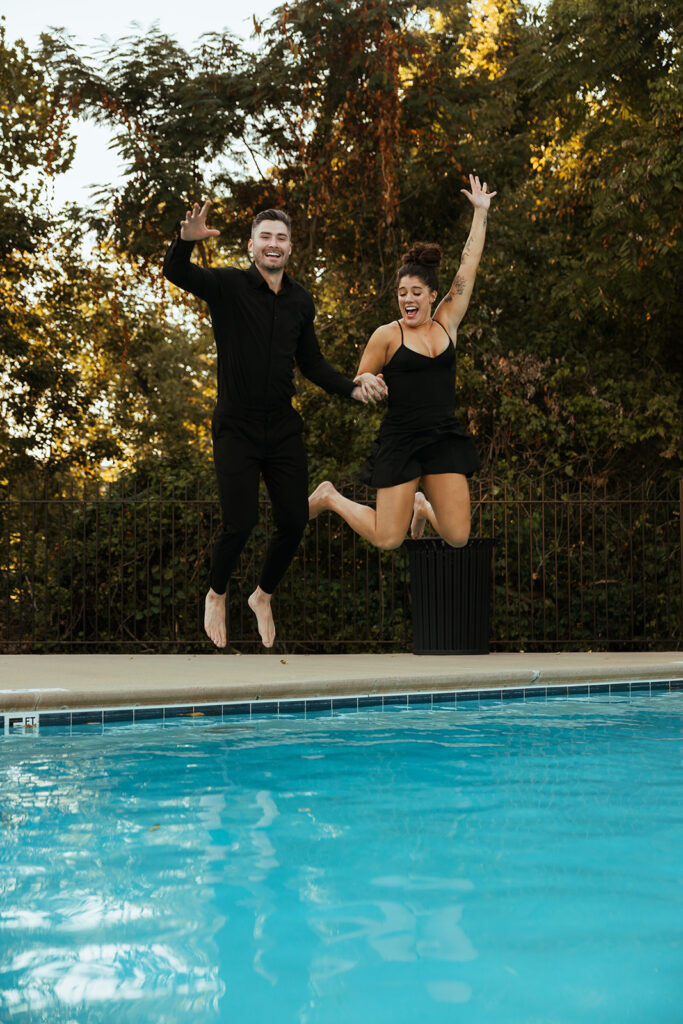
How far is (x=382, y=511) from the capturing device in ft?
21.3

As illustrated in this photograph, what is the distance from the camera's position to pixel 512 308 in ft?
48.4

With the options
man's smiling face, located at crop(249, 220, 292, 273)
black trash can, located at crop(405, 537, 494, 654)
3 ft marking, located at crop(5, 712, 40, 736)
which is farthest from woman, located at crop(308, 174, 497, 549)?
black trash can, located at crop(405, 537, 494, 654)

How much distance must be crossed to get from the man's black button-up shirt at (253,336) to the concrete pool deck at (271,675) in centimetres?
187

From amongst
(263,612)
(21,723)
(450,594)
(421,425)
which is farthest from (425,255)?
(450,594)

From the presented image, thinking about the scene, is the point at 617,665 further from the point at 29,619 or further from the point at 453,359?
Result: the point at 29,619

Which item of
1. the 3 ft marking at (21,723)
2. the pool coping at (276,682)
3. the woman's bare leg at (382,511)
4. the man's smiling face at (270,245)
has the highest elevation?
the man's smiling face at (270,245)

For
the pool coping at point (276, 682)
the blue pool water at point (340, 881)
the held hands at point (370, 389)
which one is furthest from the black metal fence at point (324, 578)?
the blue pool water at point (340, 881)

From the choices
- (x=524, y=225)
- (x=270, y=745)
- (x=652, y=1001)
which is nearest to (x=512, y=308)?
(x=524, y=225)

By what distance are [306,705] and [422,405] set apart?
1.99 m

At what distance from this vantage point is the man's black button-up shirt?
579 cm

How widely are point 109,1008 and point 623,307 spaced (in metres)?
12.7

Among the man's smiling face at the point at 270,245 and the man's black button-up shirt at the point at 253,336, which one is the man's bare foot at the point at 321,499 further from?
the man's smiling face at the point at 270,245

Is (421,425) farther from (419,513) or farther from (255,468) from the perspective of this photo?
(255,468)

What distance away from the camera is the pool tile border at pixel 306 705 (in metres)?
6.16
